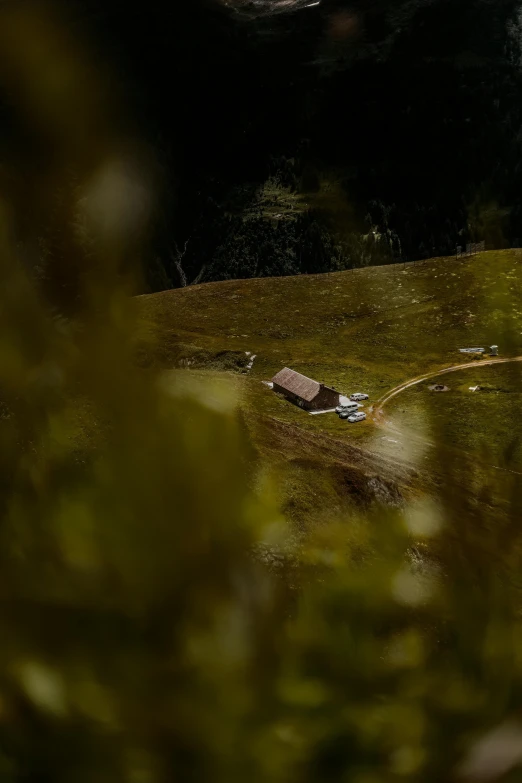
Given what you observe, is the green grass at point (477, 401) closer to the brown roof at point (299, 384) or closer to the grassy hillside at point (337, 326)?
the grassy hillside at point (337, 326)

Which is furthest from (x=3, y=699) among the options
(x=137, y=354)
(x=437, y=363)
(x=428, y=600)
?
(x=437, y=363)

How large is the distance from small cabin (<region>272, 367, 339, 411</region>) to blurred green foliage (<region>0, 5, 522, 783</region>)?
79.4 metres

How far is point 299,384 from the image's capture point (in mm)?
85125

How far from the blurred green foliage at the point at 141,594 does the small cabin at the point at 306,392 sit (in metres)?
79.4

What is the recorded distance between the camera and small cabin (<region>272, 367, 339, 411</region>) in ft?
270

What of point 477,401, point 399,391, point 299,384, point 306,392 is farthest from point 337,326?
point 477,401

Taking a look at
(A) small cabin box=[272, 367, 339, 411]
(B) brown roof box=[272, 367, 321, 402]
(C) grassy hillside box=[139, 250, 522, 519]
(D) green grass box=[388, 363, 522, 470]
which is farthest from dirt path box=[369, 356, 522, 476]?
(B) brown roof box=[272, 367, 321, 402]

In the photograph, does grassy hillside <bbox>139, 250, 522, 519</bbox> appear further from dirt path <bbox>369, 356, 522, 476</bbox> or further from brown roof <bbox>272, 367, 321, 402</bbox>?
brown roof <bbox>272, 367, 321, 402</bbox>

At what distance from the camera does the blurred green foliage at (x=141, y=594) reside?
2197mm

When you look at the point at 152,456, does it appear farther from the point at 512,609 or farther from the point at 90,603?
the point at 512,609

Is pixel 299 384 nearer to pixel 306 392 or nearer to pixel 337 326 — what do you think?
pixel 306 392

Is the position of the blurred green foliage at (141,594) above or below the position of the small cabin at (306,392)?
above

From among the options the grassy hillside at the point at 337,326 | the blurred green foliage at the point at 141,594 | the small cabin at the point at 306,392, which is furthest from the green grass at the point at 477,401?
the blurred green foliage at the point at 141,594

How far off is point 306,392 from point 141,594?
265 ft
